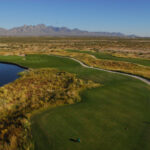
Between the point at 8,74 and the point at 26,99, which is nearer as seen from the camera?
the point at 26,99

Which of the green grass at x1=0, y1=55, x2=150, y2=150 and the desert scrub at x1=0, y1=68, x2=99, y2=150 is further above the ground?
the green grass at x1=0, y1=55, x2=150, y2=150

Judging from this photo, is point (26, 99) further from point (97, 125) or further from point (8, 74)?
point (8, 74)

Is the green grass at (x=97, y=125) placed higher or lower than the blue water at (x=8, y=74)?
higher

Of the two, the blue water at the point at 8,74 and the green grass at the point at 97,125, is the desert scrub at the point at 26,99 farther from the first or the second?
the blue water at the point at 8,74

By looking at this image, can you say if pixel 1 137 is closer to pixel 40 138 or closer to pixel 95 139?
pixel 40 138

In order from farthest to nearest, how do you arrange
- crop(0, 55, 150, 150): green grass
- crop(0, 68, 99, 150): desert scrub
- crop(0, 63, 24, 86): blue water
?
crop(0, 63, 24, 86): blue water
crop(0, 68, 99, 150): desert scrub
crop(0, 55, 150, 150): green grass

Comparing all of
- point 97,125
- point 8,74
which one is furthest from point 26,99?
point 8,74

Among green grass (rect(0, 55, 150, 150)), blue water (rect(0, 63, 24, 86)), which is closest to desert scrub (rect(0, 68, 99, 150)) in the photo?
green grass (rect(0, 55, 150, 150))

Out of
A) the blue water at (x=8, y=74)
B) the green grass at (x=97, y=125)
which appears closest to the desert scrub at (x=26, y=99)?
the green grass at (x=97, y=125)

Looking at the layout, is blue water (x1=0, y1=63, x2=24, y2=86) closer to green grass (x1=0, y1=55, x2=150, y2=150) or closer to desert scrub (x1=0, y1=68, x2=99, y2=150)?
desert scrub (x1=0, y1=68, x2=99, y2=150)

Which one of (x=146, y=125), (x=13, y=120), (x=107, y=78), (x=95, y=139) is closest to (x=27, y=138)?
Result: (x=13, y=120)
